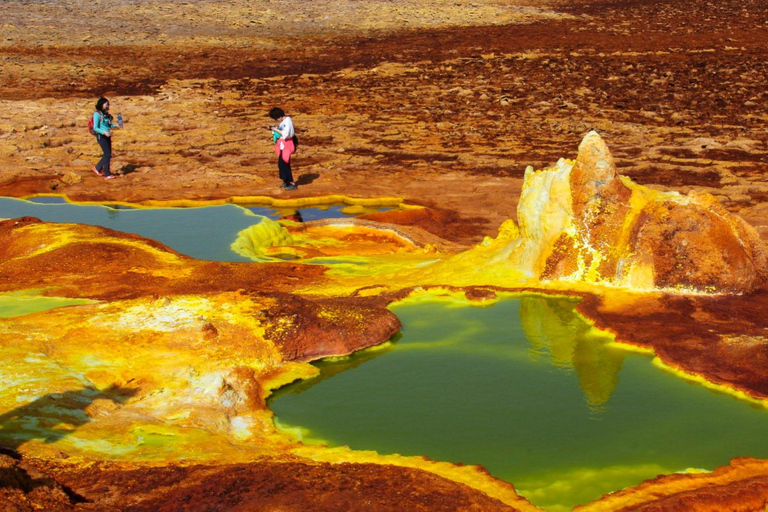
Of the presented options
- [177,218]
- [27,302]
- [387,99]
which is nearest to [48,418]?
[27,302]

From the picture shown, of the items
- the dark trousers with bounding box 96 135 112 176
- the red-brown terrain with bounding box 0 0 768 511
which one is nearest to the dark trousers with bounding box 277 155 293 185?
the red-brown terrain with bounding box 0 0 768 511

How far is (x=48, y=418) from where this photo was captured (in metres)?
4.96

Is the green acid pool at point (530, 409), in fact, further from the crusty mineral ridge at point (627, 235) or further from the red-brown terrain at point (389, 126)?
the crusty mineral ridge at point (627, 235)

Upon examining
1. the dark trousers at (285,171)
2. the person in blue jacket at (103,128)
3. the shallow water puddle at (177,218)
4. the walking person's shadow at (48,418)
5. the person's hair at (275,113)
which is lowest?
the walking person's shadow at (48,418)

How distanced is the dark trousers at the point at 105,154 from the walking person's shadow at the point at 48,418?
777 centimetres

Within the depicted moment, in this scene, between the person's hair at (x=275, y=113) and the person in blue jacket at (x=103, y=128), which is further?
the person in blue jacket at (x=103, y=128)

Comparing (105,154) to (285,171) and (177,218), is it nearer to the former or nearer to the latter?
(177,218)

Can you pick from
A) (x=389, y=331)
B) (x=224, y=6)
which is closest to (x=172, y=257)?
(x=389, y=331)

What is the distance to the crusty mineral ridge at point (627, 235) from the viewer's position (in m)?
6.97

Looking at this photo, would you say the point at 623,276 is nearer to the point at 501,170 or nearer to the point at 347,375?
the point at 347,375

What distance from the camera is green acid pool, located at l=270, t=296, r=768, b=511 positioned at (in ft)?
16.0

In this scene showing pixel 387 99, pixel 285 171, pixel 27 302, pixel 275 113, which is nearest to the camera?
pixel 27 302

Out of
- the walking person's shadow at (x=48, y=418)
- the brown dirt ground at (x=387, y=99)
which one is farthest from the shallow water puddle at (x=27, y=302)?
the brown dirt ground at (x=387, y=99)

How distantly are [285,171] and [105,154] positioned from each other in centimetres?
266
